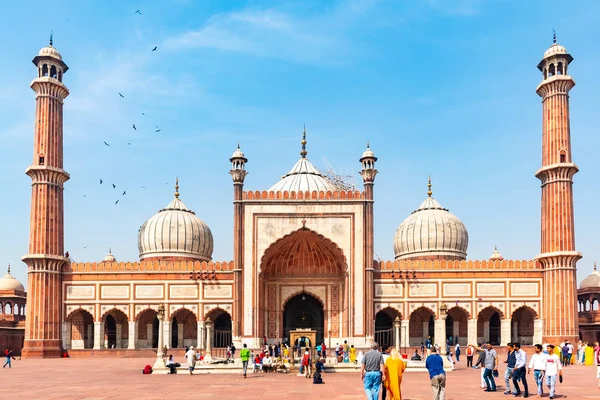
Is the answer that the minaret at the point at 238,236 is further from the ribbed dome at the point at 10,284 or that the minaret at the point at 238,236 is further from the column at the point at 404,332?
the ribbed dome at the point at 10,284

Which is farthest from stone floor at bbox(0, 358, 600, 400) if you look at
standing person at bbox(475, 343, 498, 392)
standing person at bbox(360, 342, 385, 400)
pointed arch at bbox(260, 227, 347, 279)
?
pointed arch at bbox(260, 227, 347, 279)

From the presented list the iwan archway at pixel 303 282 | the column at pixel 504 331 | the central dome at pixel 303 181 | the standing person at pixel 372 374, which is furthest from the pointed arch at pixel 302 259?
the standing person at pixel 372 374

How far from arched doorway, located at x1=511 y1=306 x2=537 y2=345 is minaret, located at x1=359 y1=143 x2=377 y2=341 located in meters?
8.62

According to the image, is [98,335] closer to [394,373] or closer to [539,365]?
[539,365]

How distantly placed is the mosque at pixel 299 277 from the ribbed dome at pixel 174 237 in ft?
19.0

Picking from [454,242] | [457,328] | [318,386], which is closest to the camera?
[318,386]

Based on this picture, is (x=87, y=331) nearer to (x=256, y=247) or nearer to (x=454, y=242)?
(x=256, y=247)

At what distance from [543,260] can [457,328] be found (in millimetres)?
5965

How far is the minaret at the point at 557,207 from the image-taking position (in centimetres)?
3628

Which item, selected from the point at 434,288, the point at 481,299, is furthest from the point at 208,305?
the point at 481,299

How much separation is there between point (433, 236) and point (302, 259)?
31.6ft

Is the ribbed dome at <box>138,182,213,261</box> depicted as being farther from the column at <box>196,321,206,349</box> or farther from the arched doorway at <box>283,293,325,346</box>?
the arched doorway at <box>283,293,325,346</box>

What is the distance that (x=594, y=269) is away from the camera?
4888 cm

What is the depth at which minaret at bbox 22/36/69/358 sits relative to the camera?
36656 mm
